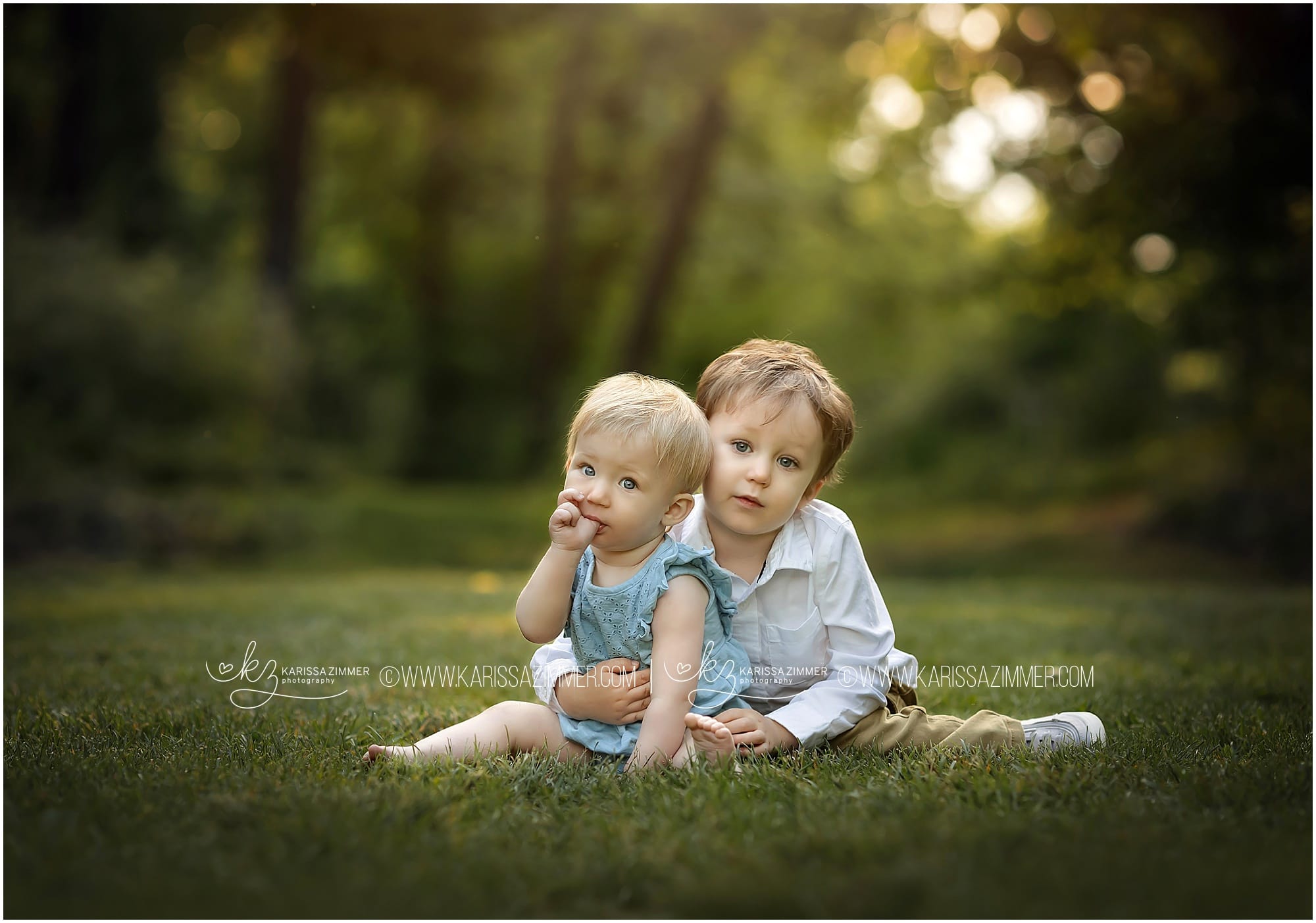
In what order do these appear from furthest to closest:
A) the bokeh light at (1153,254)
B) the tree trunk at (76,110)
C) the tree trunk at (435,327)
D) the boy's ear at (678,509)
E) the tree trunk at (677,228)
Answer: the tree trunk at (435,327) < the tree trunk at (677,228) < the tree trunk at (76,110) < the bokeh light at (1153,254) < the boy's ear at (678,509)

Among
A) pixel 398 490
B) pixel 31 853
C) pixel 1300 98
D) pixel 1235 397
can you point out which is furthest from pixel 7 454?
pixel 1235 397

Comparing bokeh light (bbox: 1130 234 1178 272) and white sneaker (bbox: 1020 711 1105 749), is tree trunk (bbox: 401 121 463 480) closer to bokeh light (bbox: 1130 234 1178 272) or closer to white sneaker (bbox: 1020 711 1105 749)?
bokeh light (bbox: 1130 234 1178 272)

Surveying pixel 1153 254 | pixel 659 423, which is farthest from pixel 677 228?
pixel 659 423

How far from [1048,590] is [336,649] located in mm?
5855

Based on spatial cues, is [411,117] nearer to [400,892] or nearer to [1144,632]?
[1144,632]

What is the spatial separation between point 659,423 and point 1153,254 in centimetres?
1025

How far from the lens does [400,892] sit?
6.41 ft

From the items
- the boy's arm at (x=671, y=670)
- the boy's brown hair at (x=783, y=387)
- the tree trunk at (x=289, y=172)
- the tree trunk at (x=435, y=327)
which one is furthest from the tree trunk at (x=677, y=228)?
the boy's arm at (x=671, y=670)

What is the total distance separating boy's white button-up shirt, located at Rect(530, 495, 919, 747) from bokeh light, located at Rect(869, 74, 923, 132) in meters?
9.97

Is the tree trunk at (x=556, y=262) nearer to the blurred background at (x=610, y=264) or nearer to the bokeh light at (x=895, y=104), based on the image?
the blurred background at (x=610, y=264)

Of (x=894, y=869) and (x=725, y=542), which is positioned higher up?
(x=725, y=542)

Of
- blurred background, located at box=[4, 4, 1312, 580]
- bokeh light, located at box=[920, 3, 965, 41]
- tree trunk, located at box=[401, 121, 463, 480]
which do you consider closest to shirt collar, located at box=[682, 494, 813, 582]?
blurred background, located at box=[4, 4, 1312, 580]

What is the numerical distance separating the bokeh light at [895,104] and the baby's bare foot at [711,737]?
412 inches

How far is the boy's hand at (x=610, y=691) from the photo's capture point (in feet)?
9.24
